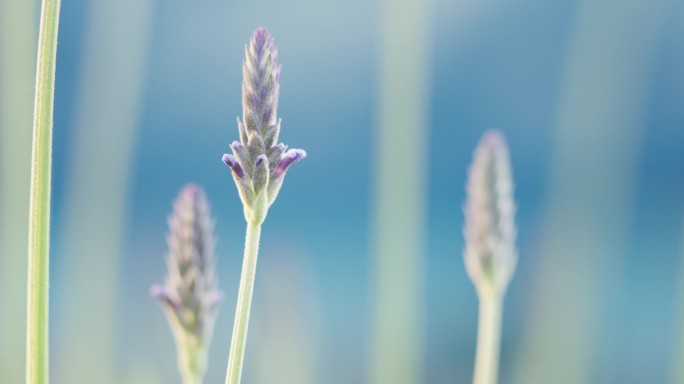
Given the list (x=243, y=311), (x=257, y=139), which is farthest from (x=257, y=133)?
(x=243, y=311)

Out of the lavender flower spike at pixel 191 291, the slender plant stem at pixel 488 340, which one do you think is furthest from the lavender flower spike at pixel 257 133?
the slender plant stem at pixel 488 340

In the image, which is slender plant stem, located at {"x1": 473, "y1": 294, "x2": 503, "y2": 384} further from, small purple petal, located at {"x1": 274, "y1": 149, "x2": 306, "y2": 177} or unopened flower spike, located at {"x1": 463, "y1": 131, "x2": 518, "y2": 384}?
small purple petal, located at {"x1": 274, "y1": 149, "x2": 306, "y2": 177}

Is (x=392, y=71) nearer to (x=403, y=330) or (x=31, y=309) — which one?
(x=403, y=330)

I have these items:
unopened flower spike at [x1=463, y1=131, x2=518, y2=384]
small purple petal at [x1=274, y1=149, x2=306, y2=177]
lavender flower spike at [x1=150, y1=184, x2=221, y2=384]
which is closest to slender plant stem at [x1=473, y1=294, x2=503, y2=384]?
unopened flower spike at [x1=463, y1=131, x2=518, y2=384]

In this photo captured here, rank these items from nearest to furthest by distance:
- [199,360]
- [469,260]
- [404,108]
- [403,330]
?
[199,360], [469,260], [404,108], [403,330]

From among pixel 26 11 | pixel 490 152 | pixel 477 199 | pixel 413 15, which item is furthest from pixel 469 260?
pixel 26 11

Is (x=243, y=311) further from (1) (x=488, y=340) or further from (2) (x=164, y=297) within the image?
(1) (x=488, y=340)
